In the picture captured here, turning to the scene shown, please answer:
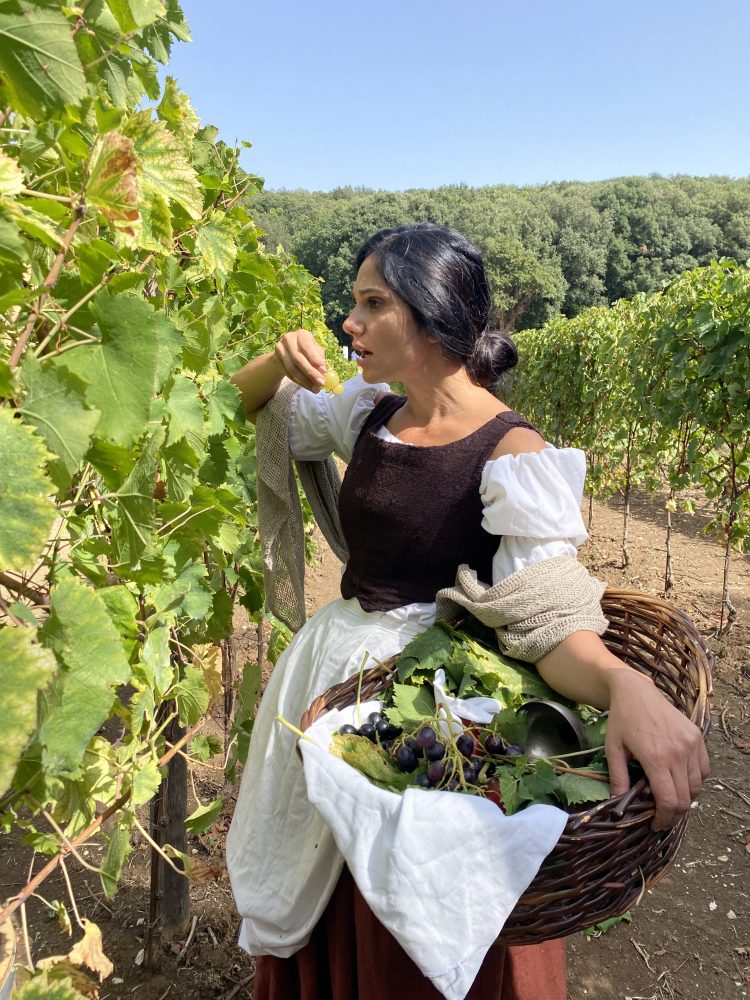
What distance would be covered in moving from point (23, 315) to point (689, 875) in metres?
3.00

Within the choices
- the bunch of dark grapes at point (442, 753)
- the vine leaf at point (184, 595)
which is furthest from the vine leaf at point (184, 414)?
the bunch of dark grapes at point (442, 753)

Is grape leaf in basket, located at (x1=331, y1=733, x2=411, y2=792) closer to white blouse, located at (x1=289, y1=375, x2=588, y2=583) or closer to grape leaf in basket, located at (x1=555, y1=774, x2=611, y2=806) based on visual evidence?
grape leaf in basket, located at (x1=555, y1=774, x2=611, y2=806)

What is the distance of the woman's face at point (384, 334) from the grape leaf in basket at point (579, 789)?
2.88 feet

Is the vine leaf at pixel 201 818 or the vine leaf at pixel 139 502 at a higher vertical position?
the vine leaf at pixel 139 502

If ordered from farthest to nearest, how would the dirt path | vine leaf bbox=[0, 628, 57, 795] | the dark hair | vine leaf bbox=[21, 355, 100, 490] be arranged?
the dirt path
the dark hair
vine leaf bbox=[21, 355, 100, 490]
vine leaf bbox=[0, 628, 57, 795]

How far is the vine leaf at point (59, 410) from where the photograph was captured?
617 millimetres

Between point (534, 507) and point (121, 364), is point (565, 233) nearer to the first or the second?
point (534, 507)

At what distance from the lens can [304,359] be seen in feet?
5.35

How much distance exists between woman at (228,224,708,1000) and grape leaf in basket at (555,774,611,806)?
17cm

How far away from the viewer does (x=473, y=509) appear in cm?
150

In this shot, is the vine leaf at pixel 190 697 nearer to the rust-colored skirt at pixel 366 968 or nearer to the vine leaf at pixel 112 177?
the rust-colored skirt at pixel 366 968

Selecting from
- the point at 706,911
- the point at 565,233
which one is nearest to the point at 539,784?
the point at 706,911

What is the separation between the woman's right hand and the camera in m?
1.63

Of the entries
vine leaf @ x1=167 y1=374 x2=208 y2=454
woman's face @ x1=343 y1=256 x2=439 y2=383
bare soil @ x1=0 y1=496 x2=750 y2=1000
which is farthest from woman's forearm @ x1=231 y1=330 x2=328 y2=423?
bare soil @ x1=0 y1=496 x2=750 y2=1000
